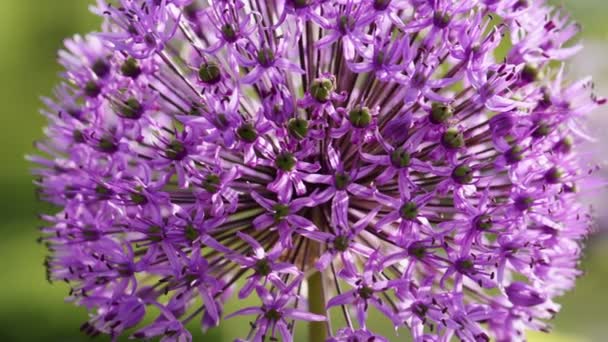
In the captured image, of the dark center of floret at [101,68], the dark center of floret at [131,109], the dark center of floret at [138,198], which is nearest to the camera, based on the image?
the dark center of floret at [138,198]

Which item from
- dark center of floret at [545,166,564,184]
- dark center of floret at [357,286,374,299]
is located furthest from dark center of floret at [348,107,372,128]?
dark center of floret at [545,166,564,184]

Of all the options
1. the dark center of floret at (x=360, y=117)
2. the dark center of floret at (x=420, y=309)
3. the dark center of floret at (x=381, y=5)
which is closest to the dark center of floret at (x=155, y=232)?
the dark center of floret at (x=360, y=117)

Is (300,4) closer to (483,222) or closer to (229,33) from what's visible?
(229,33)

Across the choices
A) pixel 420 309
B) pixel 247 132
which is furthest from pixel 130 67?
pixel 420 309

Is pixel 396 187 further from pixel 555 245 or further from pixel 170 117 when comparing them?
pixel 170 117

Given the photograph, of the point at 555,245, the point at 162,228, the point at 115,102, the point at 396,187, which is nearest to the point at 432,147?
the point at 396,187

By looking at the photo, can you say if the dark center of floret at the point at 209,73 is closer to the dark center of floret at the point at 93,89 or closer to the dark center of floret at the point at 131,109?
the dark center of floret at the point at 131,109
